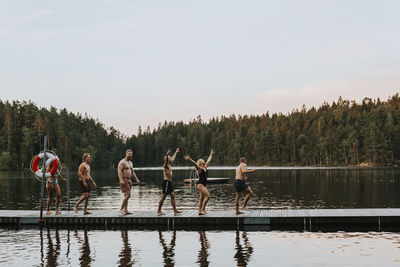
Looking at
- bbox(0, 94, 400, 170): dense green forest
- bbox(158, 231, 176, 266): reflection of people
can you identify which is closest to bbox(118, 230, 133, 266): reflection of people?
bbox(158, 231, 176, 266): reflection of people

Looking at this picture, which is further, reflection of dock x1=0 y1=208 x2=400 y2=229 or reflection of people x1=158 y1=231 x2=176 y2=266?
reflection of dock x1=0 y1=208 x2=400 y2=229

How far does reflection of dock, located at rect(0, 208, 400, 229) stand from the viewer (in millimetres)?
18562

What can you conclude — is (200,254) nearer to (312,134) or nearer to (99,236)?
(99,236)

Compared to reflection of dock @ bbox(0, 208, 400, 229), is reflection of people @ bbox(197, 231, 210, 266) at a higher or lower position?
lower

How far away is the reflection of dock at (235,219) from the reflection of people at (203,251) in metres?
1.47

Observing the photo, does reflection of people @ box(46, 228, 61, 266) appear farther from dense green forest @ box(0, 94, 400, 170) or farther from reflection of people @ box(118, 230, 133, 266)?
dense green forest @ box(0, 94, 400, 170)

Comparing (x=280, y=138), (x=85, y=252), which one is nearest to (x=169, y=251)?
(x=85, y=252)

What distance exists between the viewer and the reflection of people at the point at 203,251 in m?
13.1

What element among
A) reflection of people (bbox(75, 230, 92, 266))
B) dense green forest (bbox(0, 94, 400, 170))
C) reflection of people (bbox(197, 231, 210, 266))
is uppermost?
dense green forest (bbox(0, 94, 400, 170))

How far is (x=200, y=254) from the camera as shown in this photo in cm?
1420

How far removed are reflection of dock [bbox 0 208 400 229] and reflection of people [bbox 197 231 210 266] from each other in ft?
4.83

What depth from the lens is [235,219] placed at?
19.0 m

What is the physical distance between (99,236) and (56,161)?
4150 mm

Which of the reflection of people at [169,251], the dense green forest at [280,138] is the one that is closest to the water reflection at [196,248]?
the reflection of people at [169,251]
